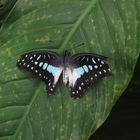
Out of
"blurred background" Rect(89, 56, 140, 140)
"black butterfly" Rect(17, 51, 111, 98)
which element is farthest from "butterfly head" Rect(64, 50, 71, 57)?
"blurred background" Rect(89, 56, 140, 140)

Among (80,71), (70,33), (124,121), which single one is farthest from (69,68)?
(124,121)

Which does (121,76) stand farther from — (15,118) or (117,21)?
(15,118)

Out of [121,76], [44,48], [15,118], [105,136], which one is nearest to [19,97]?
[15,118]

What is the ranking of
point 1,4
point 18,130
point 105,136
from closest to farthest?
point 18,130, point 1,4, point 105,136

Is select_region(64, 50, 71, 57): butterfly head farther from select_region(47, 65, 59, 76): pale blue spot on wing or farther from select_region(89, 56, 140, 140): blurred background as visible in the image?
select_region(89, 56, 140, 140): blurred background

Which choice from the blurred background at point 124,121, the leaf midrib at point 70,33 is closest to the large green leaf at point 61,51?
the leaf midrib at point 70,33

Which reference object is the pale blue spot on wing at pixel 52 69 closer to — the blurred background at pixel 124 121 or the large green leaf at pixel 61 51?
the large green leaf at pixel 61 51

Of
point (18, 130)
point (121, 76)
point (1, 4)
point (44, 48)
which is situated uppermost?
point (1, 4)
